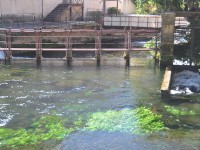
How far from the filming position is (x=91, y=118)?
43.1 feet

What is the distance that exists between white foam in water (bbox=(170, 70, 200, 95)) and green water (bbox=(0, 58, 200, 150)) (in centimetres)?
87

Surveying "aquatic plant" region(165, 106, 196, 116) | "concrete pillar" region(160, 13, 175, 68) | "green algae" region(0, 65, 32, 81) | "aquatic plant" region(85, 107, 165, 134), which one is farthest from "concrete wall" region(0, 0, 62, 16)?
"aquatic plant" region(165, 106, 196, 116)

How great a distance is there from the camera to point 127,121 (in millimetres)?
12797

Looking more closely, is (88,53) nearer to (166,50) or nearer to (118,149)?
(166,50)

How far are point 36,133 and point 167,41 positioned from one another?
12.1 meters

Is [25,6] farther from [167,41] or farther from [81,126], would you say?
[81,126]

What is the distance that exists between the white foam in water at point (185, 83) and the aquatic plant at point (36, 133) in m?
6.44

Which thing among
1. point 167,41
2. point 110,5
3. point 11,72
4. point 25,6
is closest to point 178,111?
point 167,41

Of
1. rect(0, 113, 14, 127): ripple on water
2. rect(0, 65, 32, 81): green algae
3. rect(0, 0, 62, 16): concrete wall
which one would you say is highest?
rect(0, 0, 62, 16): concrete wall

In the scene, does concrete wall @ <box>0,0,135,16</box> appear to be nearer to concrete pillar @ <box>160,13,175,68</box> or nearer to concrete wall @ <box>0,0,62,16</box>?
concrete wall @ <box>0,0,62,16</box>

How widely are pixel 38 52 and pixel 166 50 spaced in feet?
25.0

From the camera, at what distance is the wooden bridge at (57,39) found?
75.2ft

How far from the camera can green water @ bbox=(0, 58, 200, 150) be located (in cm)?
1113

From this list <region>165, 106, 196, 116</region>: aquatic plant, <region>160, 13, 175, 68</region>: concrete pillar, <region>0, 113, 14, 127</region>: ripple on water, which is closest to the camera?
<region>0, 113, 14, 127</region>: ripple on water
